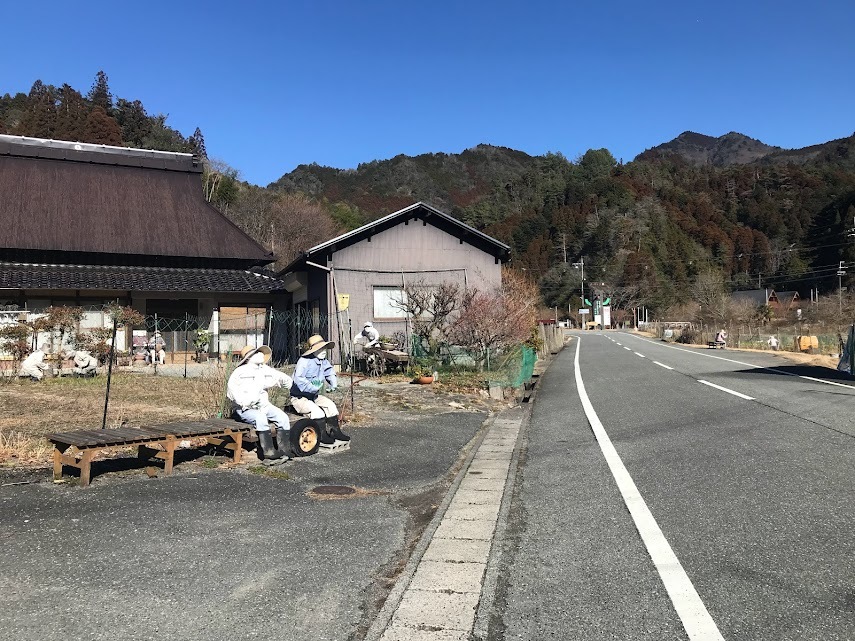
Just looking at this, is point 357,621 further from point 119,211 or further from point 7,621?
point 119,211

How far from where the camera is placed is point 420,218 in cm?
2308

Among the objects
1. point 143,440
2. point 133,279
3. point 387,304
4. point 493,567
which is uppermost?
point 133,279

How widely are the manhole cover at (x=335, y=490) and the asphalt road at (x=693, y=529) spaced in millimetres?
1506

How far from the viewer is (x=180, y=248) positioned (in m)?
25.5

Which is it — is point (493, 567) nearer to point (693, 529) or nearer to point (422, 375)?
point (693, 529)

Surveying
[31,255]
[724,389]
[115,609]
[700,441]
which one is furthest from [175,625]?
[31,255]

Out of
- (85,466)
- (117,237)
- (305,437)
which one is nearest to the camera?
(85,466)

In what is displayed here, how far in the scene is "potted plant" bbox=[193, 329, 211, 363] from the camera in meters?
22.4

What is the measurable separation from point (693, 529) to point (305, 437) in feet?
14.1

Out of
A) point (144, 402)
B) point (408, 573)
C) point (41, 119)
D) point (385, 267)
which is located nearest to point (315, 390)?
point (408, 573)

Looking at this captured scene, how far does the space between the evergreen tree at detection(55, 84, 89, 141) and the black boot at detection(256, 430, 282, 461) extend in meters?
51.3

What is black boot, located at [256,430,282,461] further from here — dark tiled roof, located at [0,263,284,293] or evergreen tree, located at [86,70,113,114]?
evergreen tree, located at [86,70,113,114]

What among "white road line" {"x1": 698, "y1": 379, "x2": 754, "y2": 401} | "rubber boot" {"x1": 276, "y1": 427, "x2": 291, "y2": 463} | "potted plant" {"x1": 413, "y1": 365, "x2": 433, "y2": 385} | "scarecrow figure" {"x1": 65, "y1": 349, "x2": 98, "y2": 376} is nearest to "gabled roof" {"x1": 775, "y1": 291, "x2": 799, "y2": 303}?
"white road line" {"x1": 698, "y1": 379, "x2": 754, "y2": 401}

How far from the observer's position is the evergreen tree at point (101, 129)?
181 feet
